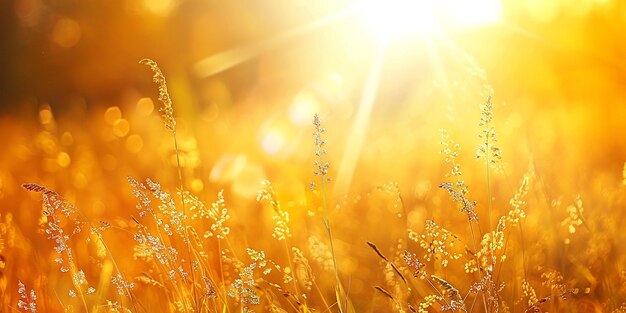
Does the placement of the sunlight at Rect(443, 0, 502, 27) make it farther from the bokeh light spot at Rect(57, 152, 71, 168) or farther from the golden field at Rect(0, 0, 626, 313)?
the bokeh light spot at Rect(57, 152, 71, 168)

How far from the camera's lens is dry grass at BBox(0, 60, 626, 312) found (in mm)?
1406

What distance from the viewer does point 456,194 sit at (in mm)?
1317

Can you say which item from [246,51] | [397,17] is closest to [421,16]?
[397,17]

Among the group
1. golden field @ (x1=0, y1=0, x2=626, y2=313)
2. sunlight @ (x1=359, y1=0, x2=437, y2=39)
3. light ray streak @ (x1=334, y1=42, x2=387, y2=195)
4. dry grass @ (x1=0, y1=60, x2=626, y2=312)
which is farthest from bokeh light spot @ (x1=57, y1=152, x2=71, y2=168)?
sunlight @ (x1=359, y1=0, x2=437, y2=39)

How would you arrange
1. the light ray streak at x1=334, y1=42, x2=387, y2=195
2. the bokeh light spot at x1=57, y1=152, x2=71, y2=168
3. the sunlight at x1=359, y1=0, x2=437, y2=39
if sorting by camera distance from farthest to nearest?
the sunlight at x1=359, y1=0, x2=437, y2=39
the bokeh light spot at x1=57, y1=152, x2=71, y2=168
the light ray streak at x1=334, y1=42, x2=387, y2=195

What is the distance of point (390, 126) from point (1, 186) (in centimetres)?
146

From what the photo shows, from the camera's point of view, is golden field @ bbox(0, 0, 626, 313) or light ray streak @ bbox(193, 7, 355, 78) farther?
light ray streak @ bbox(193, 7, 355, 78)

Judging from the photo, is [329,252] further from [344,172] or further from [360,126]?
[360,126]

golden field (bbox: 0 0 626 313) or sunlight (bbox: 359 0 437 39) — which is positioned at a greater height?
sunlight (bbox: 359 0 437 39)

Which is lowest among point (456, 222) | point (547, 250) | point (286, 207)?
point (547, 250)

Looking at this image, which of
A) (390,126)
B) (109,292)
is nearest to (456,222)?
(390,126)

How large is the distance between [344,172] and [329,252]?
26.4 inches

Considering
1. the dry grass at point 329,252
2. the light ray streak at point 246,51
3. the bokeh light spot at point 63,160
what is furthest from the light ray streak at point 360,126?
the bokeh light spot at point 63,160

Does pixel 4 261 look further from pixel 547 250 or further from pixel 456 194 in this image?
pixel 547 250
